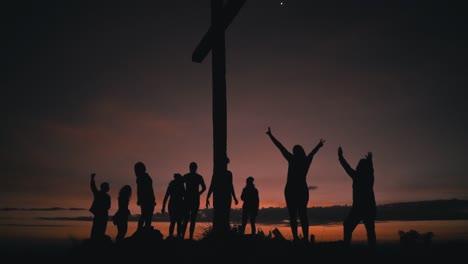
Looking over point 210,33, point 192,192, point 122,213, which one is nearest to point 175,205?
point 192,192

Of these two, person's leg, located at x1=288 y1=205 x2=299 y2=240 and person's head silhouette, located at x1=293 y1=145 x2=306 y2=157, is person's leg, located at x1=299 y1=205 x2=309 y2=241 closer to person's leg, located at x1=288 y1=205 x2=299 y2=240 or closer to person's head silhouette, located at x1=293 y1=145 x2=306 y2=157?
person's leg, located at x1=288 y1=205 x2=299 y2=240

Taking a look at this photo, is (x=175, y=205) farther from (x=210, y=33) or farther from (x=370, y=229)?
(x=370, y=229)

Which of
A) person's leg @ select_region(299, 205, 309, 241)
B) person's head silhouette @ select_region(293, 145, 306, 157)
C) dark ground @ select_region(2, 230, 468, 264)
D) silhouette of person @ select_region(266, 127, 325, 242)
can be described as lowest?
dark ground @ select_region(2, 230, 468, 264)

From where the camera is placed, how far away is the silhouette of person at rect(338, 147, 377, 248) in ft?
22.0

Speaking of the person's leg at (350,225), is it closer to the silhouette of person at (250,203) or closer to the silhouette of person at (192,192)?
the silhouette of person at (192,192)

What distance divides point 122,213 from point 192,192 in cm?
209

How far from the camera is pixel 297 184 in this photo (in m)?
7.62

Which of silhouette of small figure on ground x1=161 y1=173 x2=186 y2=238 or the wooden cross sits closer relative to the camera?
the wooden cross

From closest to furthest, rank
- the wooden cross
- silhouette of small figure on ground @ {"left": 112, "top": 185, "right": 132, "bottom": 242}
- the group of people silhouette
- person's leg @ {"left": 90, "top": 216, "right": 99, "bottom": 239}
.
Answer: the group of people silhouette → the wooden cross → silhouette of small figure on ground @ {"left": 112, "top": 185, "right": 132, "bottom": 242} → person's leg @ {"left": 90, "top": 216, "right": 99, "bottom": 239}

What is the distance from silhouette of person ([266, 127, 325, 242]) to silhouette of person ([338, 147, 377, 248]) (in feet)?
3.30

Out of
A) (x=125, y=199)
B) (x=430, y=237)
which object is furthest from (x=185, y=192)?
(x=430, y=237)

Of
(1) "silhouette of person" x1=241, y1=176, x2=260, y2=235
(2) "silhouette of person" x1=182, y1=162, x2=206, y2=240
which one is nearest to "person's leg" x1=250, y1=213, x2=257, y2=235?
(1) "silhouette of person" x1=241, y1=176, x2=260, y2=235

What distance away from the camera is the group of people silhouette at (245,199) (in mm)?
6781

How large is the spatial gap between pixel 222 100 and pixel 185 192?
11.5 feet
